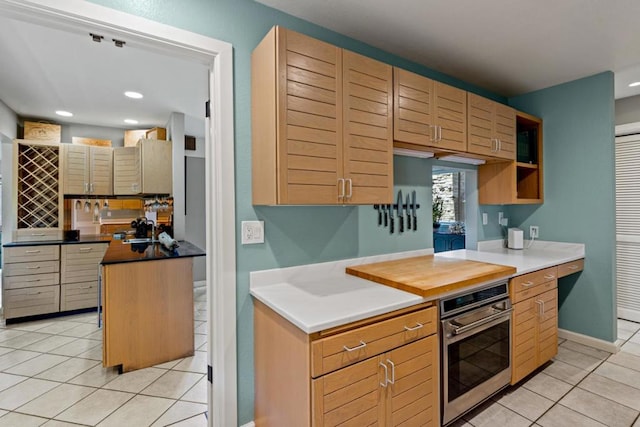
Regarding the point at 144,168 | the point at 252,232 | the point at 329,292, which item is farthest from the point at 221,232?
the point at 144,168

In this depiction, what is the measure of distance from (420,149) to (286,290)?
4.46 feet

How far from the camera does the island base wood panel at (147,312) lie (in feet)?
7.82

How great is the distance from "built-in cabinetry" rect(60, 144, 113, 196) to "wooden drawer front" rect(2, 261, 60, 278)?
98 centimetres

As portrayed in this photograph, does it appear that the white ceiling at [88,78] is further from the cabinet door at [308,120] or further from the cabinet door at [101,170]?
the cabinet door at [308,120]

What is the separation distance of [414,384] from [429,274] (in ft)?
2.07

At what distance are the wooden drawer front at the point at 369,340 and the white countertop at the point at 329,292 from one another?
0.06 m

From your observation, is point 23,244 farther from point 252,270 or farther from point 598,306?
point 598,306

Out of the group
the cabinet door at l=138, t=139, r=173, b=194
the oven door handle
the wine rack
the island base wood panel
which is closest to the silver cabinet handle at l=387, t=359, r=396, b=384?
the oven door handle

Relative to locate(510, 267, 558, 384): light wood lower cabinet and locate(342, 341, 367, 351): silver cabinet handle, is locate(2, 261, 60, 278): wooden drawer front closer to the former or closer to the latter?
locate(342, 341, 367, 351): silver cabinet handle

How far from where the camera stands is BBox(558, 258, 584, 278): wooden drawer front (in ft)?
8.28

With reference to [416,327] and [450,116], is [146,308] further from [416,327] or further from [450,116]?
[450,116]

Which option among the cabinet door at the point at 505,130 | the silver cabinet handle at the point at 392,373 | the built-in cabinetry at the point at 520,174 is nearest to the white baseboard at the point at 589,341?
the built-in cabinetry at the point at 520,174

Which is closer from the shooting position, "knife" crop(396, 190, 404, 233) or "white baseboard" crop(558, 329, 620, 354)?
"knife" crop(396, 190, 404, 233)

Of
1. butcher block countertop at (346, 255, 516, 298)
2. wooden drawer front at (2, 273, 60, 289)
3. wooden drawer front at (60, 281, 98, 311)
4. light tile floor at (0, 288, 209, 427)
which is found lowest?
light tile floor at (0, 288, 209, 427)
